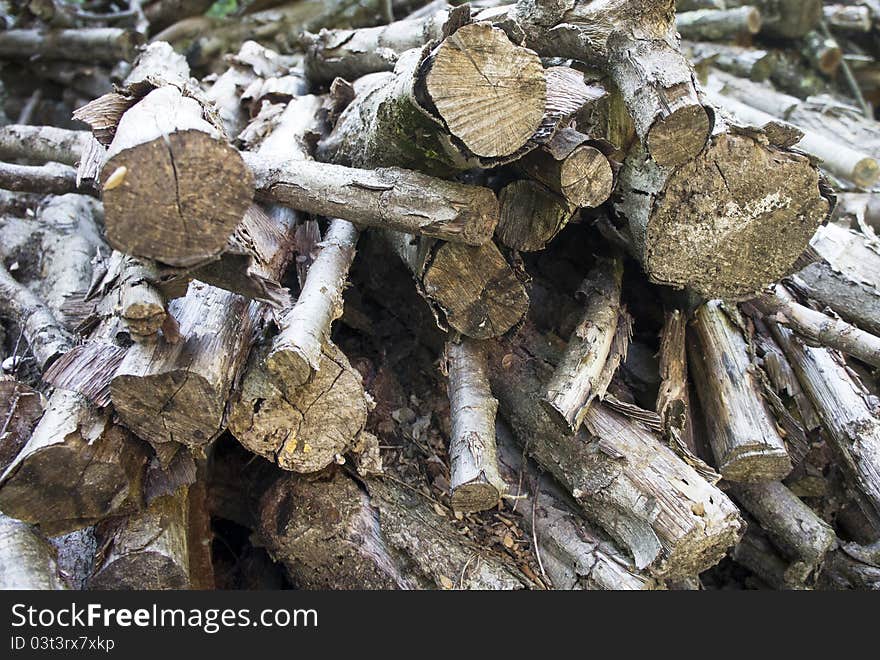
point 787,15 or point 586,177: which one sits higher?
point 586,177

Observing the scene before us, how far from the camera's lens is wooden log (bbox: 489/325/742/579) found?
9.05 feet

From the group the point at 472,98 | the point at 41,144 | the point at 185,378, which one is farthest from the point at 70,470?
the point at 41,144

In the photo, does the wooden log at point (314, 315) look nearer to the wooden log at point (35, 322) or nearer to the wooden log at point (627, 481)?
the wooden log at point (627, 481)

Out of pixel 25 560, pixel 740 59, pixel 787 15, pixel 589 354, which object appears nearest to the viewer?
pixel 25 560

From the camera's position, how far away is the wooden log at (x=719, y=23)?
19.6ft

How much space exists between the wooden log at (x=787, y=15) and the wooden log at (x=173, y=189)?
5.76 meters

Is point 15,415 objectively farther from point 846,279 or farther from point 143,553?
point 846,279

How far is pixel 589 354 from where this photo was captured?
3.07 metres

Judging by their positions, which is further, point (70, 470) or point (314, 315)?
point (314, 315)

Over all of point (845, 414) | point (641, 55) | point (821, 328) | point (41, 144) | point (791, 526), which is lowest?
point (791, 526)

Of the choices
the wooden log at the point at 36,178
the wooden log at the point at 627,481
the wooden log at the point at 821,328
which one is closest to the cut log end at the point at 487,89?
the wooden log at the point at 627,481

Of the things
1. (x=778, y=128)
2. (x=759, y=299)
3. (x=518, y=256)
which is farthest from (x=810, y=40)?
(x=518, y=256)

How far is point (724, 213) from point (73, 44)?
541 cm

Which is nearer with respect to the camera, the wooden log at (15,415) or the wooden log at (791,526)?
the wooden log at (15,415)
